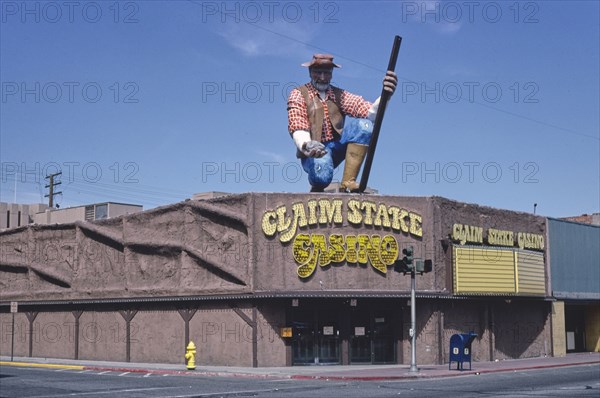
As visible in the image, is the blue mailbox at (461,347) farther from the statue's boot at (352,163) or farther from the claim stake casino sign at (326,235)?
the statue's boot at (352,163)

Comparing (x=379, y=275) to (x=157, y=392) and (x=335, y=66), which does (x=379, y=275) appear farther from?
(x=157, y=392)

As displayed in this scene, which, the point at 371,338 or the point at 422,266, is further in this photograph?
the point at 371,338

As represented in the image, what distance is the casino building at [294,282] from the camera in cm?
3478

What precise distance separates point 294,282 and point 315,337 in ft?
9.53

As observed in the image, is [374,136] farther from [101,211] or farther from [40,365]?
[101,211]

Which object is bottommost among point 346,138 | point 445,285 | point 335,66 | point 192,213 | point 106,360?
point 106,360

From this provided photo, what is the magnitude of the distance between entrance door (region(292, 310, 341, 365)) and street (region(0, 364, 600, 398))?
635cm

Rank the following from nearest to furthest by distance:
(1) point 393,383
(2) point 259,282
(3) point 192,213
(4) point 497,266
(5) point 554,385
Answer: (5) point 554,385 < (1) point 393,383 < (2) point 259,282 < (3) point 192,213 < (4) point 497,266

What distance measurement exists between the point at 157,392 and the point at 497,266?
21897 millimetres

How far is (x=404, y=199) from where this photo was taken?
36.6m

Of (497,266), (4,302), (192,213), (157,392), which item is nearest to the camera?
(157,392)

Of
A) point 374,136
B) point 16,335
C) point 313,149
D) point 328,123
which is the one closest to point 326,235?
point 313,149

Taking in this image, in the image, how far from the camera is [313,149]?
35500 millimetres

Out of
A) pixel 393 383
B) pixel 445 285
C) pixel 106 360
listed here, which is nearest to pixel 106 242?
pixel 106 360
